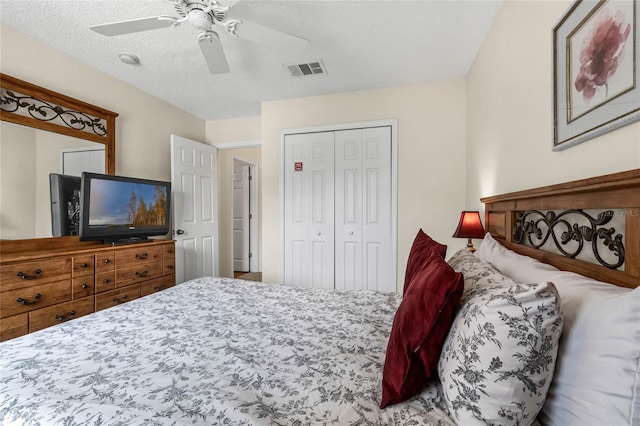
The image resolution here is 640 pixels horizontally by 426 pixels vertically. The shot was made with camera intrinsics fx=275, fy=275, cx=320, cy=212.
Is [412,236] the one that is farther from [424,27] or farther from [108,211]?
[108,211]

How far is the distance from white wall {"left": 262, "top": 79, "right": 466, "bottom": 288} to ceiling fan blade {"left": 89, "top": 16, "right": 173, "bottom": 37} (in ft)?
Answer: 6.73

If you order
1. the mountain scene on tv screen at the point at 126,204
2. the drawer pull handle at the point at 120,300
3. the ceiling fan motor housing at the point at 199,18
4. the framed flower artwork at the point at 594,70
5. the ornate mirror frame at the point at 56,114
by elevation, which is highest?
the ceiling fan motor housing at the point at 199,18

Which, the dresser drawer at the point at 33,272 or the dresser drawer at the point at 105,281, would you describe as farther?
the dresser drawer at the point at 105,281

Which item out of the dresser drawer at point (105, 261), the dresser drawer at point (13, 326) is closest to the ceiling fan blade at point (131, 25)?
the dresser drawer at point (105, 261)

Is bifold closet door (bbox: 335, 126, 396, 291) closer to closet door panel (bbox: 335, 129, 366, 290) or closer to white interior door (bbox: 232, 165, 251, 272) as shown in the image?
closet door panel (bbox: 335, 129, 366, 290)

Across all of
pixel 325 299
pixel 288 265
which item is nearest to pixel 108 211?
pixel 288 265

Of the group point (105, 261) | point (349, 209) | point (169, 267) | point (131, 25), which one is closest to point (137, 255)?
point (105, 261)

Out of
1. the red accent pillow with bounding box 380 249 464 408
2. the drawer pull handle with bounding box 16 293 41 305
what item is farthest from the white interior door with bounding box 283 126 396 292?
the red accent pillow with bounding box 380 249 464 408

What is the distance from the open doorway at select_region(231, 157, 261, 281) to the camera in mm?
5500

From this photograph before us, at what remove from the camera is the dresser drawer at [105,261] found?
2.31m

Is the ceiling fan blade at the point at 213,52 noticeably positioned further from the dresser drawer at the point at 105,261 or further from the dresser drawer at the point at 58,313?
the dresser drawer at the point at 58,313

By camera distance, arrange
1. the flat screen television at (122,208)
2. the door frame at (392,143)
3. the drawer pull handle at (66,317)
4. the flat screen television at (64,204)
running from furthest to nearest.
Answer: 1. the door frame at (392,143)
2. the flat screen television at (122,208)
3. the flat screen television at (64,204)
4. the drawer pull handle at (66,317)

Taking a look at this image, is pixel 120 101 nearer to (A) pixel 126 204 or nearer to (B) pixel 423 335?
(A) pixel 126 204

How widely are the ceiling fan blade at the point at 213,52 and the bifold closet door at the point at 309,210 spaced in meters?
1.53
